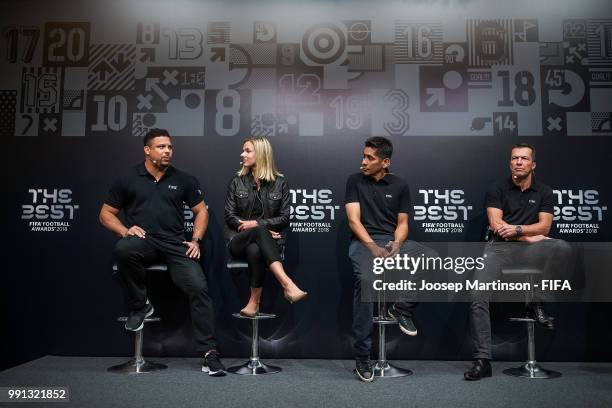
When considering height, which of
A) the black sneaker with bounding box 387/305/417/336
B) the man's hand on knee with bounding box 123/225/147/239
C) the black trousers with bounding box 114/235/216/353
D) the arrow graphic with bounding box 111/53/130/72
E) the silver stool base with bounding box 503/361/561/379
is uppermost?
the arrow graphic with bounding box 111/53/130/72

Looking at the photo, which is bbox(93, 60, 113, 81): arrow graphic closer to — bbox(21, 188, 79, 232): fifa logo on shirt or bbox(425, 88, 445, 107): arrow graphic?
bbox(21, 188, 79, 232): fifa logo on shirt

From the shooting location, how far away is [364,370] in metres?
3.52

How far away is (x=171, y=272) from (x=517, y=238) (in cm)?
255

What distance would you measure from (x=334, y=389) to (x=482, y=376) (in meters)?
1.09

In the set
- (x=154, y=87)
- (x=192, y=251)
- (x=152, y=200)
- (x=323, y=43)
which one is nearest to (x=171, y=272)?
(x=192, y=251)

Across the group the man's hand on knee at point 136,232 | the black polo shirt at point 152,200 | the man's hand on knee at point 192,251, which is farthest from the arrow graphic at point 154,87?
the man's hand on knee at point 192,251

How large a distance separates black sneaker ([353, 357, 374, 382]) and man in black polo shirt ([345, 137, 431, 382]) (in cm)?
20

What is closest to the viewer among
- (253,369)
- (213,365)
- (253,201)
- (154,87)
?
(213,365)

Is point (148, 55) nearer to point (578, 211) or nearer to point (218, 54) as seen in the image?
point (218, 54)

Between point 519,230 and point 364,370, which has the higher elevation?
point 519,230

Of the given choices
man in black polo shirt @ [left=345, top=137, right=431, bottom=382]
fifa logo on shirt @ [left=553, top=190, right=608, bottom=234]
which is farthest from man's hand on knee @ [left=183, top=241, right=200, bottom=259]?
fifa logo on shirt @ [left=553, top=190, right=608, bottom=234]

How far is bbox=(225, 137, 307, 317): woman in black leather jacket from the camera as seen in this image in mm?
3805

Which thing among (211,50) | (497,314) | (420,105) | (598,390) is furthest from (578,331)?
(211,50)

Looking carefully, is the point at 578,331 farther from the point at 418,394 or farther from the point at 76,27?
the point at 76,27
